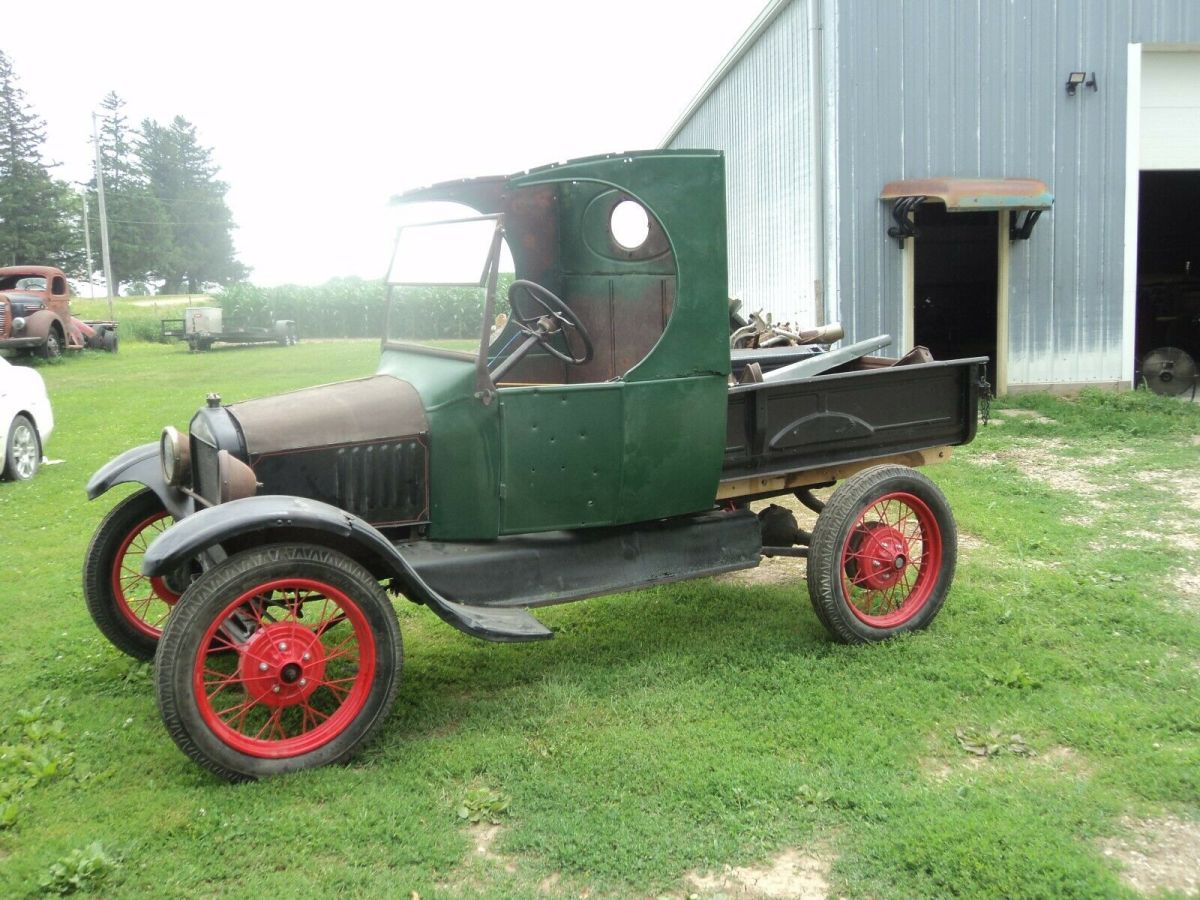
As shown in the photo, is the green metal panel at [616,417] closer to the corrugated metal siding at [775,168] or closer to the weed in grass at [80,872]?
the weed in grass at [80,872]

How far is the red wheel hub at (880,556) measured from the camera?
16.7 ft

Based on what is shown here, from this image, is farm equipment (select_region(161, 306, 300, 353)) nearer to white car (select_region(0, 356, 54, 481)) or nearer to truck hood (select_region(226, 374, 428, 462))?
white car (select_region(0, 356, 54, 481))

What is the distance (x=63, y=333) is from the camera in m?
24.6

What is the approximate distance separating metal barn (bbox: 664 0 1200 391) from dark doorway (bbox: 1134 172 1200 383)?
2223mm

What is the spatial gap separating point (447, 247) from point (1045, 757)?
3171mm

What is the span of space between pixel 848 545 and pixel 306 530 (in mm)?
2627

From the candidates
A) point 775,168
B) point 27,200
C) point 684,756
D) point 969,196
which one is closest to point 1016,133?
point 969,196

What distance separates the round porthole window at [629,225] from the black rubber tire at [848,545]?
5.14 ft

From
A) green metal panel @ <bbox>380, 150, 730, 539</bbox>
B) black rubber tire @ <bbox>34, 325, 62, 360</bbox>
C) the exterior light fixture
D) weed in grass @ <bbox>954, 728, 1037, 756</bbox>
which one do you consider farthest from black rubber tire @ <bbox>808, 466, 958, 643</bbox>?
black rubber tire @ <bbox>34, 325, 62, 360</bbox>

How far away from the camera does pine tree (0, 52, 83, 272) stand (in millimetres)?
44312

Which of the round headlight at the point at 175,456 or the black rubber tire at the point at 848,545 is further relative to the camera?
the black rubber tire at the point at 848,545

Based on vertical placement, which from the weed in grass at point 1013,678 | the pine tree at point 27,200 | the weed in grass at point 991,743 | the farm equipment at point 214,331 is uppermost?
the pine tree at point 27,200

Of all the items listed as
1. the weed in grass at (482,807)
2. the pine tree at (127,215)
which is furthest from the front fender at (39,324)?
the pine tree at (127,215)

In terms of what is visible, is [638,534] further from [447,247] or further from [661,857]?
[661,857]
